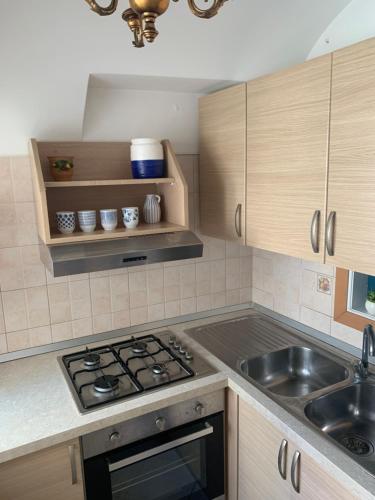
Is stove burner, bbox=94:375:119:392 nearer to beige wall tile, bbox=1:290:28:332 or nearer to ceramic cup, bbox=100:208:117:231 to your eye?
beige wall tile, bbox=1:290:28:332

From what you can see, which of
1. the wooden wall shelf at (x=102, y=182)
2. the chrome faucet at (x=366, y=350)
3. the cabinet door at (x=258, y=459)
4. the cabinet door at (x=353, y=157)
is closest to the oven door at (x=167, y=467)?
the cabinet door at (x=258, y=459)

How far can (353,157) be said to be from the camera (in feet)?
4.11

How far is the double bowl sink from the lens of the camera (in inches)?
58.5

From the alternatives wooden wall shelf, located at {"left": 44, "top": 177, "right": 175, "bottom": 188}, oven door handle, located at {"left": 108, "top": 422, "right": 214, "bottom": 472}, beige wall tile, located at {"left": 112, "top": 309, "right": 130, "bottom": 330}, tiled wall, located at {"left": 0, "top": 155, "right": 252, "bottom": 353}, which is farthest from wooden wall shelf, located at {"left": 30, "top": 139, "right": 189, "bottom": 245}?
oven door handle, located at {"left": 108, "top": 422, "right": 214, "bottom": 472}

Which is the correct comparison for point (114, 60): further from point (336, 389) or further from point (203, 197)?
point (336, 389)

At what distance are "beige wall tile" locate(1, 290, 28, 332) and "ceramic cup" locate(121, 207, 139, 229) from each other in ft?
1.88

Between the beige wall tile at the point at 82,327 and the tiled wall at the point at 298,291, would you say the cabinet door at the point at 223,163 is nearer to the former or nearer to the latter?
the tiled wall at the point at 298,291

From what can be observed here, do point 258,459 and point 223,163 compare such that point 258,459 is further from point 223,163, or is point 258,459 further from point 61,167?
point 61,167

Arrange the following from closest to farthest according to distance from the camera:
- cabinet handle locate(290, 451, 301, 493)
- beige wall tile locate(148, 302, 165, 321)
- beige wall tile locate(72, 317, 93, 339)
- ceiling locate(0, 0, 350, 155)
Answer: cabinet handle locate(290, 451, 301, 493)
ceiling locate(0, 0, 350, 155)
beige wall tile locate(72, 317, 93, 339)
beige wall tile locate(148, 302, 165, 321)

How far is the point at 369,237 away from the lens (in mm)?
1232

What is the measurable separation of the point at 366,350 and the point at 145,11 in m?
1.43

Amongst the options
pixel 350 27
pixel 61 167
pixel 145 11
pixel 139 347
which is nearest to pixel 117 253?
pixel 61 167

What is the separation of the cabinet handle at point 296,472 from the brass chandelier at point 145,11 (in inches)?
50.3

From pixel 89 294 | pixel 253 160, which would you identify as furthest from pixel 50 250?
pixel 253 160
